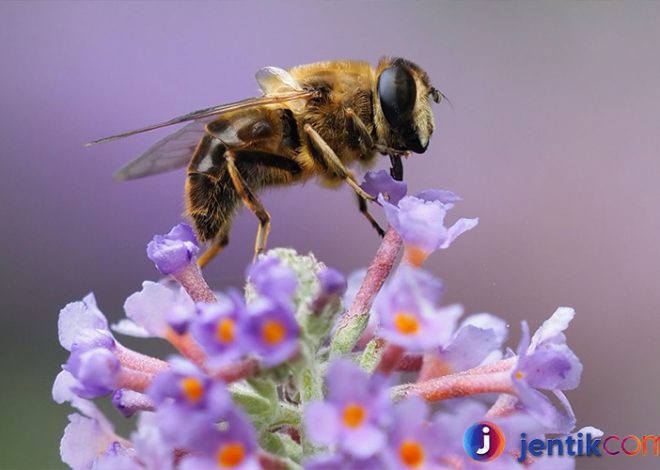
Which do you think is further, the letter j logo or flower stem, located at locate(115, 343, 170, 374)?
flower stem, located at locate(115, 343, 170, 374)

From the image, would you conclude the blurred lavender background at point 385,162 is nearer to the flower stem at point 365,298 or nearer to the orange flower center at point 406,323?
the flower stem at point 365,298

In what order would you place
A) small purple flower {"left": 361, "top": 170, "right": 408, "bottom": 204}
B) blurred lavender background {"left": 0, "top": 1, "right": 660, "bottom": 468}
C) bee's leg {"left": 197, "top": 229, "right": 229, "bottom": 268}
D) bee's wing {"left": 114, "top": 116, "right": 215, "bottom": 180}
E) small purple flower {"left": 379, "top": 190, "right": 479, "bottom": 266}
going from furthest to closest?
blurred lavender background {"left": 0, "top": 1, "right": 660, "bottom": 468} → bee's wing {"left": 114, "top": 116, "right": 215, "bottom": 180} → bee's leg {"left": 197, "top": 229, "right": 229, "bottom": 268} → small purple flower {"left": 361, "top": 170, "right": 408, "bottom": 204} → small purple flower {"left": 379, "top": 190, "right": 479, "bottom": 266}

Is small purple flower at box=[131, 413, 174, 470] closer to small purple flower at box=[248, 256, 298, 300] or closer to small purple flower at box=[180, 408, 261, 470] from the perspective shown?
small purple flower at box=[180, 408, 261, 470]

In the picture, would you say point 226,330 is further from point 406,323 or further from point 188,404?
point 406,323

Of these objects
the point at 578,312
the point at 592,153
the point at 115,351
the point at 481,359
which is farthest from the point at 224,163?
the point at 592,153

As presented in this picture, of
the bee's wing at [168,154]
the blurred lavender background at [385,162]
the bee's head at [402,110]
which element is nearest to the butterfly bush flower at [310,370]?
the bee's head at [402,110]

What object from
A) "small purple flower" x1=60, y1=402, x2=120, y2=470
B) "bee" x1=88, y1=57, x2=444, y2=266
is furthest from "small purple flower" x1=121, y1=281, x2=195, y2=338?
"bee" x1=88, y1=57, x2=444, y2=266
